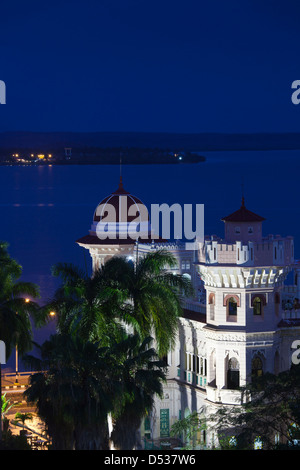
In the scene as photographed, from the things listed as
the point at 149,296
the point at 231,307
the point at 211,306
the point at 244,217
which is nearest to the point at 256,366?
the point at 231,307

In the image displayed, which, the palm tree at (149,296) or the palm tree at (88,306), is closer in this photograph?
the palm tree at (88,306)

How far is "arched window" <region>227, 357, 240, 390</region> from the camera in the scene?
126 feet

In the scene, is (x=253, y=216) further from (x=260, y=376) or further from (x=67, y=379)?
(x=67, y=379)

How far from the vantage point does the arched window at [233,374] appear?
38375 mm

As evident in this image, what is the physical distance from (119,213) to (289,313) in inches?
488

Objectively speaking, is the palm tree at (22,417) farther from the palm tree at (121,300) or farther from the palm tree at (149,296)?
the palm tree at (149,296)

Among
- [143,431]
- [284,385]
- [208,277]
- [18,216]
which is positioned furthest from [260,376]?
[18,216]

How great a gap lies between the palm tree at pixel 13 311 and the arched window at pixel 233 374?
20.3ft

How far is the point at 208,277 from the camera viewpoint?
3862 cm

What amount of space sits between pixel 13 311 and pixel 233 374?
7161mm

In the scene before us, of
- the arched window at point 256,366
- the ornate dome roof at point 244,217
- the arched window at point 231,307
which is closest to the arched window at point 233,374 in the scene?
the arched window at point 256,366

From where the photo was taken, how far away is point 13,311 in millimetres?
37031
